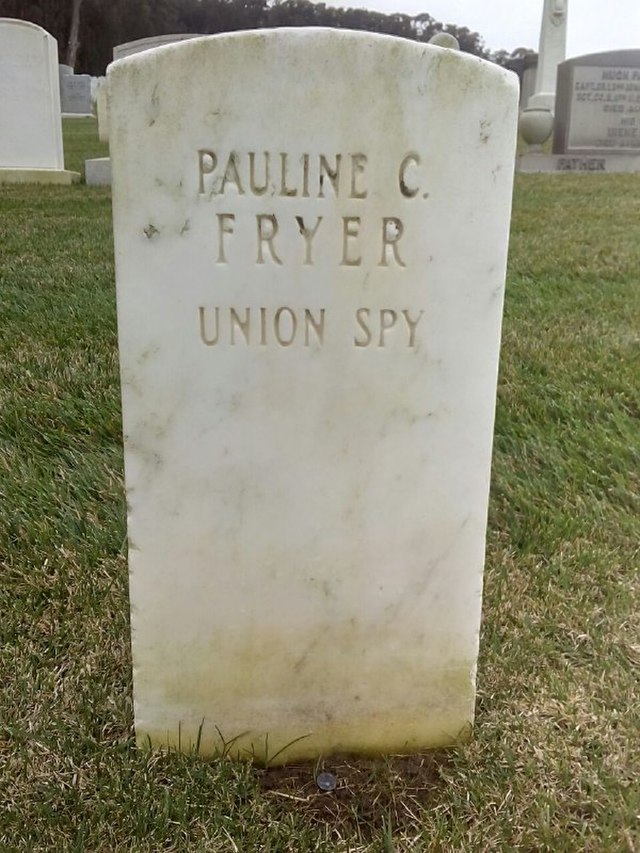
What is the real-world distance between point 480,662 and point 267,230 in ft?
3.85

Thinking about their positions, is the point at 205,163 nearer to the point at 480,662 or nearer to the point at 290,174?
the point at 290,174

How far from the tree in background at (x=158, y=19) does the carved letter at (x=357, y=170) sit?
132 ft

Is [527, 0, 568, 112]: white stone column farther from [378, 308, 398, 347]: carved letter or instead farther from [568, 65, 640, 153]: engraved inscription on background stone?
[378, 308, 398, 347]: carved letter

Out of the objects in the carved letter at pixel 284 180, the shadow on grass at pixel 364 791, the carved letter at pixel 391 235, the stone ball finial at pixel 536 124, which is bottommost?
the shadow on grass at pixel 364 791

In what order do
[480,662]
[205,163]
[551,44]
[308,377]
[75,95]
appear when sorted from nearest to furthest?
[205,163]
[308,377]
[480,662]
[551,44]
[75,95]

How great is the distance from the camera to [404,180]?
4.72 ft

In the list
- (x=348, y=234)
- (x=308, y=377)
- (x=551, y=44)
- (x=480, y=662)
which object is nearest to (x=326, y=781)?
(x=480, y=662)

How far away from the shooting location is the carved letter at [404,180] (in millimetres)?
1428

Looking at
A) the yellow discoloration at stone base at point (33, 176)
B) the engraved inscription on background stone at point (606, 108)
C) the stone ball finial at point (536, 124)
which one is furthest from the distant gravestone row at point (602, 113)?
the yellow discoloration at stone base at point (33, 176)

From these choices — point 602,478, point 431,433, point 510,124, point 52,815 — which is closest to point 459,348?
point 431,433

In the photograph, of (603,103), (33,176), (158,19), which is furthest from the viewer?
(158,19)

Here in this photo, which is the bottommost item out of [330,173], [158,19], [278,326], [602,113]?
[278,326]

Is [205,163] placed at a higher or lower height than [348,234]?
higher

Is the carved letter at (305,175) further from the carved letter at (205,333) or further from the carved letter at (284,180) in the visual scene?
the carved letter at (205,333)
